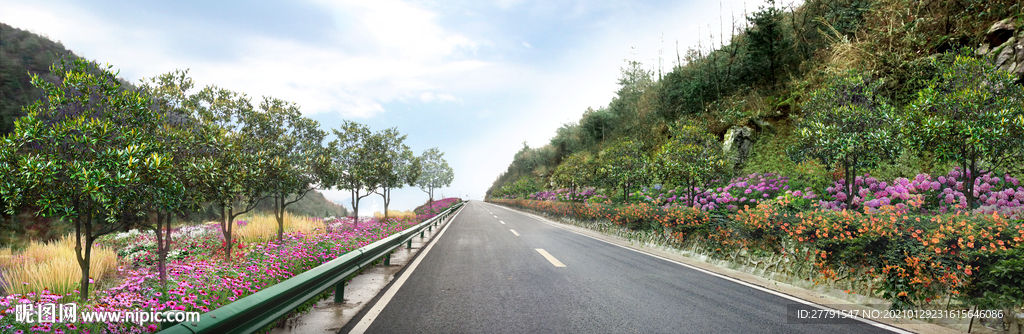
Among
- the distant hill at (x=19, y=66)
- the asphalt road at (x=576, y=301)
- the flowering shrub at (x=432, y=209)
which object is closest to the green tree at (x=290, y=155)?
the asphalt road at (x=576, y=301)

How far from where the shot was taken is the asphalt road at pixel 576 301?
389 cm

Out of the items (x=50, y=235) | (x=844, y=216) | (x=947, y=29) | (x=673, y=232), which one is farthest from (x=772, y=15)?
(x=50, y=235)

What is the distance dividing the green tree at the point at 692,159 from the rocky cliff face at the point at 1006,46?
308 inches

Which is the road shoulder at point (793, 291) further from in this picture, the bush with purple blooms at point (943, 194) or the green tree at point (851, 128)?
the green tree at point (851, 128)

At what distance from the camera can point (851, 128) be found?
1066cm

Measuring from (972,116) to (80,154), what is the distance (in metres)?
17.1

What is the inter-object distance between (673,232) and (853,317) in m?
6.09

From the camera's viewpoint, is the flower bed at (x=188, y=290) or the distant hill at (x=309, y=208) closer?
the flower bed at (x=188, y=290)

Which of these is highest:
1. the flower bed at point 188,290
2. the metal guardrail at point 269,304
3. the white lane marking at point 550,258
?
the metal guardrail at point 269,304

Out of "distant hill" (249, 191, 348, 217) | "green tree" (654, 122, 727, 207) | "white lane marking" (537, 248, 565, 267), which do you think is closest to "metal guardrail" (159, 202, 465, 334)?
"white lane marking" (537, 248, 565, 267)

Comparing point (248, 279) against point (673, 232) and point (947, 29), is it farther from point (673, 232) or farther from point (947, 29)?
point (947, 29)

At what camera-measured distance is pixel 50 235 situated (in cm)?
1496

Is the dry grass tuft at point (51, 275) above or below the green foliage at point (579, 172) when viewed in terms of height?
below

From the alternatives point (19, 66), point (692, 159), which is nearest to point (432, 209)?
point (692, 159)
